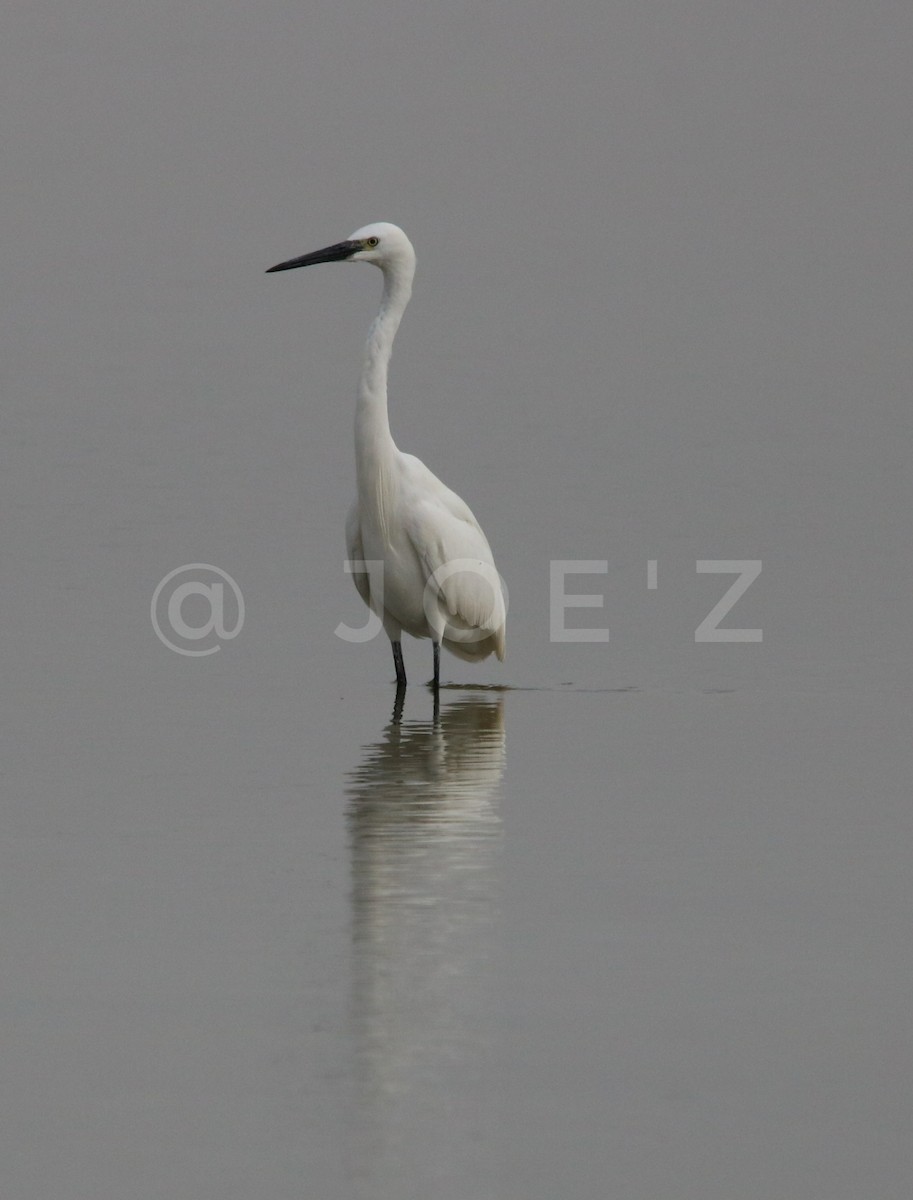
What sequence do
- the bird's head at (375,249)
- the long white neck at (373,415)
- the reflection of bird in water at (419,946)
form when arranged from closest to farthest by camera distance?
the reflection of bird in water at (419,946), the long white neck at (373,415), the bird's head at (375,249)

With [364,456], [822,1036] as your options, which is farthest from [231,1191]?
[364,456]

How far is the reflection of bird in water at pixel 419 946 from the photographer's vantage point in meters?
4.56

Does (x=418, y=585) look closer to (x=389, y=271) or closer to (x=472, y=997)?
(x=389, y=271)

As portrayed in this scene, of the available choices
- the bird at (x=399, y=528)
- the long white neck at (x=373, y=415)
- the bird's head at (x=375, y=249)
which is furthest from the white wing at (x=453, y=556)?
the bird's head at (x=375, y=249)

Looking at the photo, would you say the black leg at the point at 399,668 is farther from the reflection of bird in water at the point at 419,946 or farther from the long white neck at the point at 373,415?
the reflection of bird in water at the point at 419,946

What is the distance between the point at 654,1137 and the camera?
180 inches

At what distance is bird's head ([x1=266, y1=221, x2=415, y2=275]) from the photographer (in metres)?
10.7

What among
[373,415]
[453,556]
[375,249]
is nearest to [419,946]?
[453,556]

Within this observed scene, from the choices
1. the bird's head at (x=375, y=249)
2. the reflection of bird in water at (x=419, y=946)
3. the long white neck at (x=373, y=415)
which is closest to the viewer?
the reflection of bird in water at (x=419, y=946)

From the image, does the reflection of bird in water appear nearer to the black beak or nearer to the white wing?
the white wing

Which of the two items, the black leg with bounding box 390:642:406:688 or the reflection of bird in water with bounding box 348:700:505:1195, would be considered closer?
the reflection of bird in water with bounding box 348:700:505:1195

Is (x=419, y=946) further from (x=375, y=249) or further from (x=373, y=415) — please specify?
(x=375, y=249)

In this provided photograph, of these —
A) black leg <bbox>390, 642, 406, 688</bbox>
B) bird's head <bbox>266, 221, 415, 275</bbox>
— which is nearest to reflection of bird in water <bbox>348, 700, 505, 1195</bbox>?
black leg <bbox>390, 642, 406, 688</bbox>

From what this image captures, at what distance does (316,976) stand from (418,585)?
4919 millimetres
